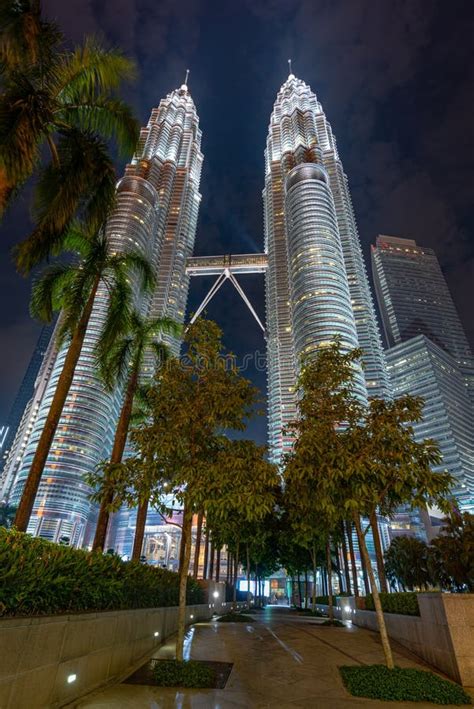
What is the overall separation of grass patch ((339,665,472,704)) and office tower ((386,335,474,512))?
160778 millimetres

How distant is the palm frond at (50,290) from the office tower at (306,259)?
8713cm

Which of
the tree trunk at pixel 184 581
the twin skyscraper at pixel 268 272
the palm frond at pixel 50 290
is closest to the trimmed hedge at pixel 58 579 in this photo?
the tree trunk at pixel 184 581

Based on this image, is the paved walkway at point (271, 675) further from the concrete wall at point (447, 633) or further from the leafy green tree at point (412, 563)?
the leafy green tree at point (412, 563)

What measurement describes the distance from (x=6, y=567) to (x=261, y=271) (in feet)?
546

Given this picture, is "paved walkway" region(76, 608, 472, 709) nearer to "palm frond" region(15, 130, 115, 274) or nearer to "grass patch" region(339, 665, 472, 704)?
"grass patch" region(339, 665, 472, 704)

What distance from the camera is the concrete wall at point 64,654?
5112 millimetres

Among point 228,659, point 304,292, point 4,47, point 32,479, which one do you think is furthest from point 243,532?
point 304,292

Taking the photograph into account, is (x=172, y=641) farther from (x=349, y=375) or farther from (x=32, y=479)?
(x=349, y=375)

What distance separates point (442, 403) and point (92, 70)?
19205cm

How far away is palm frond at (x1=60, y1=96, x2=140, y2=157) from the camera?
33.7 feet

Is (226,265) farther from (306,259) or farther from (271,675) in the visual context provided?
(271,675)

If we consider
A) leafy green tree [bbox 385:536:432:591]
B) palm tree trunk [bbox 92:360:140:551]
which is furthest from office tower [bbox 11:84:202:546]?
leafy green tree [bbox 385:536:432:591]

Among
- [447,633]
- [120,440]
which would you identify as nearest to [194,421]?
[447,633]

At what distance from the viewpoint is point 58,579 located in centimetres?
628
